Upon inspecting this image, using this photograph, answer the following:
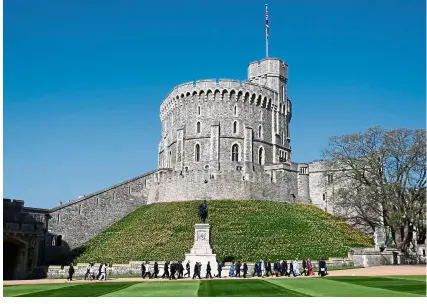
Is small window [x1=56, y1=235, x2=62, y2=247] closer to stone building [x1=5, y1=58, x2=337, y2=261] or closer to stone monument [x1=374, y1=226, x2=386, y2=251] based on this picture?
stone building [x1=5, y1=58, x2=337, y2=261]

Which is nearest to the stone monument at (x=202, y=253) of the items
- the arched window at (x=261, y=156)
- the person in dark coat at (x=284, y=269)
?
the person in dark coat at (x=284, y=269)

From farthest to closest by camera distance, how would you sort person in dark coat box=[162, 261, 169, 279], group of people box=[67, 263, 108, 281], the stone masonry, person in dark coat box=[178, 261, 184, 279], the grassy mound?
the stone masonry → the grassy mound → group of people box=[67, 263, 108, 281] → person in dark coat box=[162, 261, 169, 279] → person in dark coat box=[178, 261, 184, 279]

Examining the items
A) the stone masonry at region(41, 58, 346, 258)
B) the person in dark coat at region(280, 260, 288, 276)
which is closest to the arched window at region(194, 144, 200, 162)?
the stone masonry at region(41, 58, 346, 258)

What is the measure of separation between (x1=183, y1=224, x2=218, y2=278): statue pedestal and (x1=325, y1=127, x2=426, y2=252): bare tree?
17353 millimetres

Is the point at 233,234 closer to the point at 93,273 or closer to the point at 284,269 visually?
the point at 284,269

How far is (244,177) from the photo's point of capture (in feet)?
191

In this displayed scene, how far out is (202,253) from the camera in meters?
31.2

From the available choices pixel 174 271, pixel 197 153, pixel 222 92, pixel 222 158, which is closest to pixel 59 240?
pixel 197 153

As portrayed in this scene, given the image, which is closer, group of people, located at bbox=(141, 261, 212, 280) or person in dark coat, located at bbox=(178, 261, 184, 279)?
group of people, located at bbox=(141, 261, 212, 280)

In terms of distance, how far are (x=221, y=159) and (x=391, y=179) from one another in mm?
24903

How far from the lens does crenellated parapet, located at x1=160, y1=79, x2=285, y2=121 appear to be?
215 feet

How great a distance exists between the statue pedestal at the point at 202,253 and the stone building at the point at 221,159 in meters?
24.1
